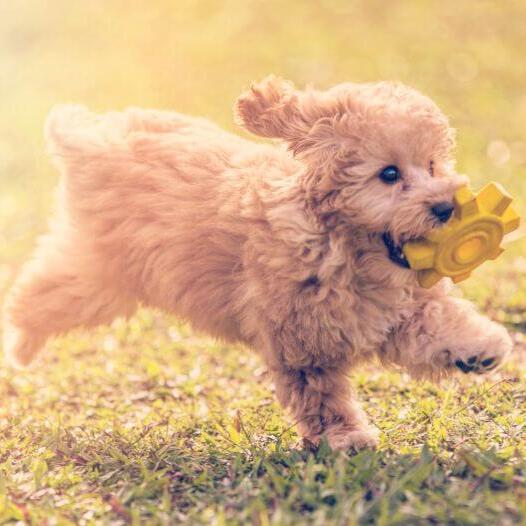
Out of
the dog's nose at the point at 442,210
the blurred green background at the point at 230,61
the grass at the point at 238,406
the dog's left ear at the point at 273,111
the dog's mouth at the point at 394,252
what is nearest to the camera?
the grass at the point at 238,406

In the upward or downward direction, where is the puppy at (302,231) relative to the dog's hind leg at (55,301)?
upward

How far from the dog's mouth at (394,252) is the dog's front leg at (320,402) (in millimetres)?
545

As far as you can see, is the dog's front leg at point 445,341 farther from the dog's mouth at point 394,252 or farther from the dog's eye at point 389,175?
the dog's eye at point 389,175

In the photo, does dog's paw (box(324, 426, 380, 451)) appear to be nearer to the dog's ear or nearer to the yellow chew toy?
the yellow chew toy

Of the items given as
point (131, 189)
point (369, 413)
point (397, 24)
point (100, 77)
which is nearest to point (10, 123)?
point (100, 77)

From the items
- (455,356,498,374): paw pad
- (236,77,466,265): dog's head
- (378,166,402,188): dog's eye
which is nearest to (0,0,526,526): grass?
(455,356,498,374): paw pad

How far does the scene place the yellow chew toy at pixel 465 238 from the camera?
11.8ft

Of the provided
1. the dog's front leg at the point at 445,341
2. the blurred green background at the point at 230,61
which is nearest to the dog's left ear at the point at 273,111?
the dog's front leg at the point at 445,341

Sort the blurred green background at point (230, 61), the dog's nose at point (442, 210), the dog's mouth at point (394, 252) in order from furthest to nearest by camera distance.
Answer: the blurred green background at point (230, 61)
the dog's mouth at point (394, 252)
the dog's nose at point (442, 210)

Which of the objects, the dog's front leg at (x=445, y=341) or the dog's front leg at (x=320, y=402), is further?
the dog's front leg at (x=320, y=402)

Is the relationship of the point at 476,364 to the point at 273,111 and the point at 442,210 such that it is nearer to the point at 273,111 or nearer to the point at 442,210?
the point at 442,210

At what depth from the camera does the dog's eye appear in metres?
3.62

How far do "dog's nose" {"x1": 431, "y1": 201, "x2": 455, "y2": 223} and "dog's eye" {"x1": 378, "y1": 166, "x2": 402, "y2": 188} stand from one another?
7.5 inches

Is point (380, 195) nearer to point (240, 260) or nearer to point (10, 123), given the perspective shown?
point (240, 260)
